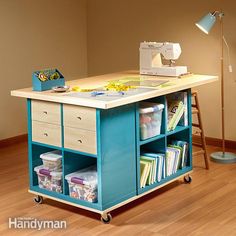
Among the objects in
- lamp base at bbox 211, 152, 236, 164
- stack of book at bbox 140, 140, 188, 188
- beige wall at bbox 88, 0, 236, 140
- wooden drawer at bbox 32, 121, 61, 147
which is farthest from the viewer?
beige wall at bbox 88, 0, 236, 140

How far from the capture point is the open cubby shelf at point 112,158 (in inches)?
149

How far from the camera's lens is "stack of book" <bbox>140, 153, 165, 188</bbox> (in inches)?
165

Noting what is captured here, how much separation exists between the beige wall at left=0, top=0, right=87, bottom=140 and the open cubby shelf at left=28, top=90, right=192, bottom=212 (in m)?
1.78

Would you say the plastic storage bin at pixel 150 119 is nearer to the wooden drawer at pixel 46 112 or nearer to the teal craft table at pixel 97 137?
the teal craft table at pixel 97 137

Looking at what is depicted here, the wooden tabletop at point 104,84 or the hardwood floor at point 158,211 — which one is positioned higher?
the wooden tabletop at point 104,84

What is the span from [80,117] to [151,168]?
75cm

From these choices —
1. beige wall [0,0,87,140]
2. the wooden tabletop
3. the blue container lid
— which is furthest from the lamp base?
beige wall [0,0,87,140]

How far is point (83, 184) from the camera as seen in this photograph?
12.8 feet

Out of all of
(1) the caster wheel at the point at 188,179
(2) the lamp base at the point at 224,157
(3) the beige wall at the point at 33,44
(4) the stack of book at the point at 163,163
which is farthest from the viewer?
(3) the beige wall at the point at 33,44

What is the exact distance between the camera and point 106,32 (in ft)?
21.0

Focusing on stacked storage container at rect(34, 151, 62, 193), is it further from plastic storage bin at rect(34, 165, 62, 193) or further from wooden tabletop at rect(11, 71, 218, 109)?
wooden tabletop at rect(11, 71, 218, 109)

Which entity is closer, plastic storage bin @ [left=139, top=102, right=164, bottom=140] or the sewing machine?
plastic storage bin @ [left=139, top=102, right=164, bottom=140]

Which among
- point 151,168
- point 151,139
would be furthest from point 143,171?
point 151,139

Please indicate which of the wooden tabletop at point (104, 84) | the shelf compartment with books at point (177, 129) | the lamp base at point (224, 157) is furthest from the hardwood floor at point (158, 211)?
the wooden tabletop at point (104, 84)
